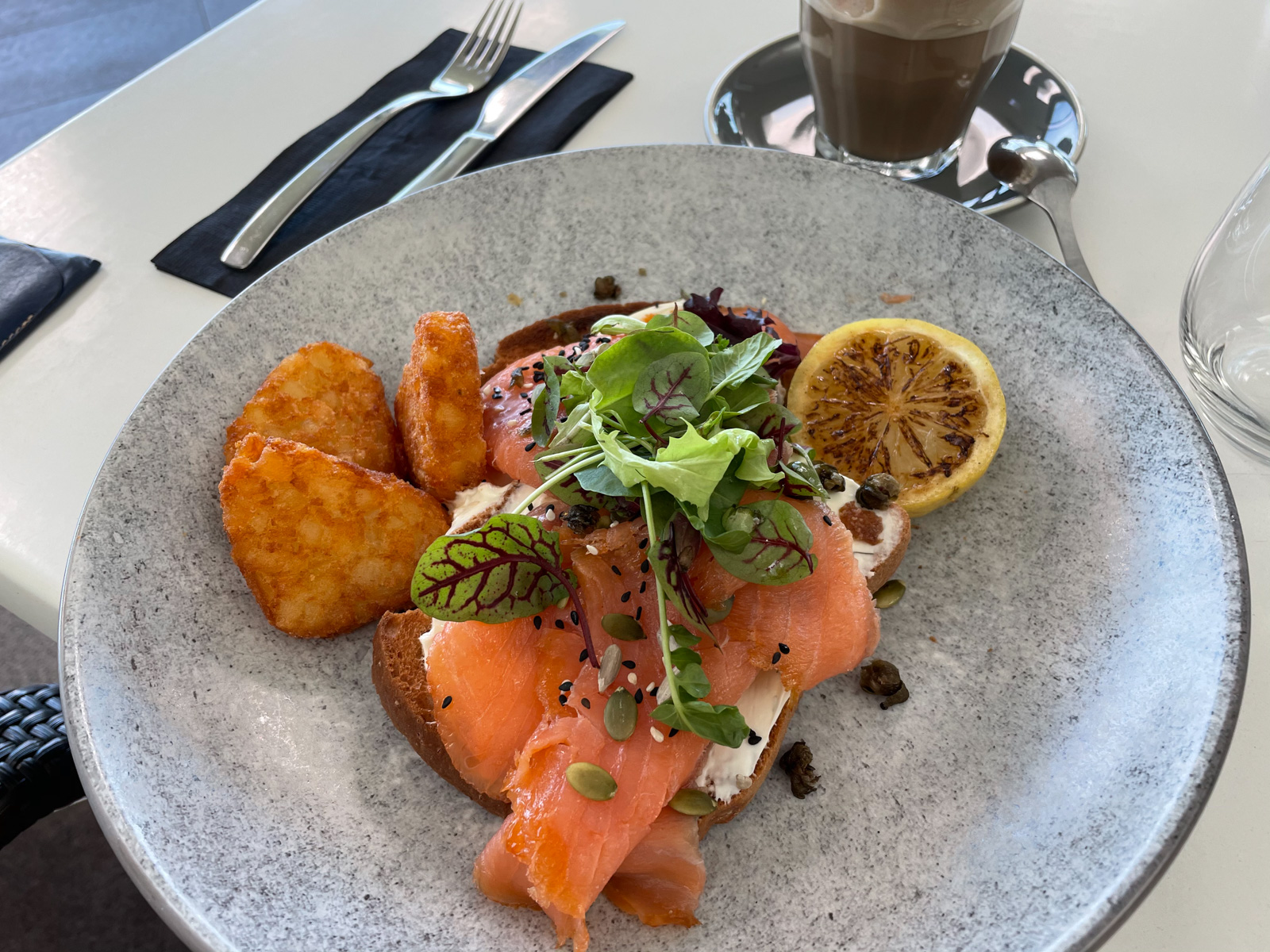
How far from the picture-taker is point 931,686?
5.51 feet

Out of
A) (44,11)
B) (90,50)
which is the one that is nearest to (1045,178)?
(90,50)

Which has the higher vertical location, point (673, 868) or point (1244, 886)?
point (673, 868)

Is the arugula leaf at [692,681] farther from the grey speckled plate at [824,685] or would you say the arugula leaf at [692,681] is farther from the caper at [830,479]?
the caper at [830,479]

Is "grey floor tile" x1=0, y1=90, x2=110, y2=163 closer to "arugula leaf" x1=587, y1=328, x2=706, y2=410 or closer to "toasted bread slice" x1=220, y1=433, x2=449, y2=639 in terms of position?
"toasted bread slice" x1=220, y1=433, x2=449, y2=639

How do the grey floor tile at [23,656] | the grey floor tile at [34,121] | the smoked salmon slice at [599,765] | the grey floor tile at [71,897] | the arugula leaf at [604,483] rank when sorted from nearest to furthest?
the smoked salmon slice at [599,765] < the arugula leaf at [604,483] < the grey floor tile at [71,897] < the grey floor tile at [23,656] < the grey floor tile at [34,121]

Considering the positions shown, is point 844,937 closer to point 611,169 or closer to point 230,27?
A: point 611,169

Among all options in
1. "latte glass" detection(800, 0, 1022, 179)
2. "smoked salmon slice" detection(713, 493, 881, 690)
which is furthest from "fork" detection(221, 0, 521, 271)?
"smoked salmon slice" detection(713, 493, 881, 690)

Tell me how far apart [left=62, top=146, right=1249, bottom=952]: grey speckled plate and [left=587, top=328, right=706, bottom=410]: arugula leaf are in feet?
1.89

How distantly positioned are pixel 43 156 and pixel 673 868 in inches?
104

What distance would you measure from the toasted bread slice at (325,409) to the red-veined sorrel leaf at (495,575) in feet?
1.60

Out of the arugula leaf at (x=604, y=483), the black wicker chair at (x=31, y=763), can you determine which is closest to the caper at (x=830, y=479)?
the arugula leaf at (x=604, y=483)

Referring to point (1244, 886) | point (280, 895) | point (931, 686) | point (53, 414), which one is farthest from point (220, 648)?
point (1244, 886)

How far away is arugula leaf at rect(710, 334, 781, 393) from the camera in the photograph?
1709 mm

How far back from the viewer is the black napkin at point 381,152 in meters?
2.42
